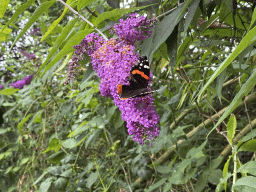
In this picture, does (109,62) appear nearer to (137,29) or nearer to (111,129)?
(137,29)

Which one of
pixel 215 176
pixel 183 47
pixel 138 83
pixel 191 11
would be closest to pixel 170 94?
pixel 215 176

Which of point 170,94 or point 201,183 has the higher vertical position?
point 170,94

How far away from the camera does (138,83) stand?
0.73m

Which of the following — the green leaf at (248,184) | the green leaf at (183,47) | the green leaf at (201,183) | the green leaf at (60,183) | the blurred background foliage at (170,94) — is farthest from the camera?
the green leaf at (60,183)

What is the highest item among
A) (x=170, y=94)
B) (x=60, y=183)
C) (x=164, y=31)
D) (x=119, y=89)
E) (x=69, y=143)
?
(x=164, y=31)

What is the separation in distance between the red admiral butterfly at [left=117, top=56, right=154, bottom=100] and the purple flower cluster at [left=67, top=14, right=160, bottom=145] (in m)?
0.01

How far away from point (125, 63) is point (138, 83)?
0.22ft

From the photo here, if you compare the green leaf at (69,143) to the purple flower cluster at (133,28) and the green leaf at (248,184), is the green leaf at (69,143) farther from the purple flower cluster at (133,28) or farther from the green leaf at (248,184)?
the green leaf at (248,184)

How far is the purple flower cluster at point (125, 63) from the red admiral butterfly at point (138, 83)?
15mm

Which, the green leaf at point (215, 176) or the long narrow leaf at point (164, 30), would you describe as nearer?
the long narrow leaf at point (164, 30)

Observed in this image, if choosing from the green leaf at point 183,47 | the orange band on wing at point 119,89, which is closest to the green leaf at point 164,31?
the orange band on wing at point 119,89

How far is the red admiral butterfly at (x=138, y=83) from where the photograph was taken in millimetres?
724

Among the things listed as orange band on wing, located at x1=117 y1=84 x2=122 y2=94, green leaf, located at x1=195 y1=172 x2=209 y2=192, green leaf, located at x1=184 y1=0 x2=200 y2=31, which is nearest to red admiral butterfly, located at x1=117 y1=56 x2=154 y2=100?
orange band on wing, located at x1=117 y1=84 x2=122 y2=94

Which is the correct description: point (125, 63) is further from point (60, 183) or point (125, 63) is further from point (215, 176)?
point (60, 183)
